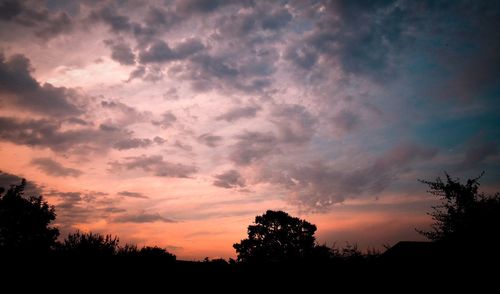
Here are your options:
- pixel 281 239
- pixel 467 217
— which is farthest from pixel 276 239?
pixel 467 217

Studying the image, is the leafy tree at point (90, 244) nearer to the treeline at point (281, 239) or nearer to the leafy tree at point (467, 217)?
the treeline at point (281, 239)

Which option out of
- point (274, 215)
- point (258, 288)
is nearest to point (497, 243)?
point (258, 288)

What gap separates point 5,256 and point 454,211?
32.3m

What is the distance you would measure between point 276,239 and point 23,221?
36816 millimetres

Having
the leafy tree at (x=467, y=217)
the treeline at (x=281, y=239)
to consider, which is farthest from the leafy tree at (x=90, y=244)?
the leafy tree at (x=467, y=217)

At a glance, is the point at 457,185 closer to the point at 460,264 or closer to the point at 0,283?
the point at 460,264

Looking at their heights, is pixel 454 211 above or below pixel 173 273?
above

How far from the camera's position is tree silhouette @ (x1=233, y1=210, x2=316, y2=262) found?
144ft

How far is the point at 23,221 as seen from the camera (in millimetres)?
37156

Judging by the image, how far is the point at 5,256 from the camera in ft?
36.7

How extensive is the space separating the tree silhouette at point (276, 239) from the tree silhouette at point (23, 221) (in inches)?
1111

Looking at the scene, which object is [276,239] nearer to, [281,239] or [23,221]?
[281,239]

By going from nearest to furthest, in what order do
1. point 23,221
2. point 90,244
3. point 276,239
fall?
point 90,244
point 23,221
point 276,239

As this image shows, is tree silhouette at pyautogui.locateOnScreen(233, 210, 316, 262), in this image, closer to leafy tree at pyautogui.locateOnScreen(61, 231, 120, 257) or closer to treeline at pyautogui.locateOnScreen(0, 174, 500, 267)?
treeline at pyautogui.locateOnScreen(0, 174, 500, 267)
